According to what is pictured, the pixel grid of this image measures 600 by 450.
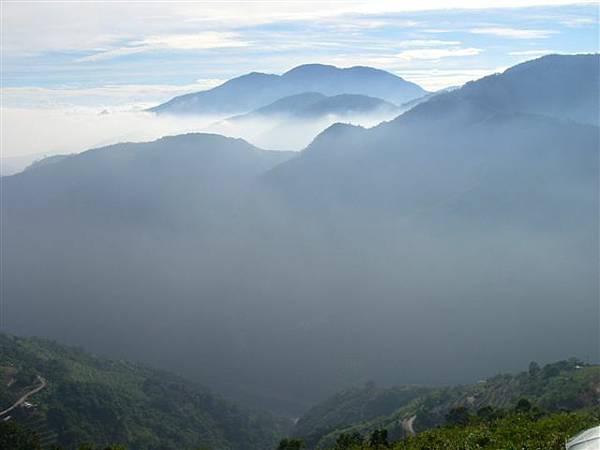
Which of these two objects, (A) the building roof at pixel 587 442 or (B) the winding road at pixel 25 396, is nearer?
(A) the building roof at pixel 587 442

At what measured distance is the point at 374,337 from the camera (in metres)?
179

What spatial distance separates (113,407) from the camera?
104438 mm

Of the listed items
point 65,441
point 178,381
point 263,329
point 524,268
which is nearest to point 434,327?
point 524,268

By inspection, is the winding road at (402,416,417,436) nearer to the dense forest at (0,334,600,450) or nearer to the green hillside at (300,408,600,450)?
the dense forest at (0,334,600,450)

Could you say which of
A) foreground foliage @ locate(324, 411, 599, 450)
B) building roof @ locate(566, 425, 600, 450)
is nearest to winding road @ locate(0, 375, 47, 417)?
foreground foliage @ locate(324, 411, 599, 450)

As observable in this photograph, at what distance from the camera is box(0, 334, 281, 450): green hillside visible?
94812mm

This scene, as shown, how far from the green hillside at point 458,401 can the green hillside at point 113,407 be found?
15515mm

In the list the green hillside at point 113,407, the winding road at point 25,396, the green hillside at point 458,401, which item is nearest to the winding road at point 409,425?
the green hillside at point 458,401

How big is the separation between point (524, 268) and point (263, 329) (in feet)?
259

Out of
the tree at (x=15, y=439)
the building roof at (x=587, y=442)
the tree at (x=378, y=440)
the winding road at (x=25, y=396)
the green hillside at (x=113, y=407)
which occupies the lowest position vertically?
the green hillside at (x=113, y=407)

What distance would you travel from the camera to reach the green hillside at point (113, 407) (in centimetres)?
9481

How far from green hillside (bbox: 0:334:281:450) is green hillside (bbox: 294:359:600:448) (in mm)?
15515

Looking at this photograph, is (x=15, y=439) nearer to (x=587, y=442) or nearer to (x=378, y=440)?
(x=378, y=440)

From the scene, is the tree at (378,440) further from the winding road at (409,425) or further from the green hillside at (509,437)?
the winding road at (409,425)
